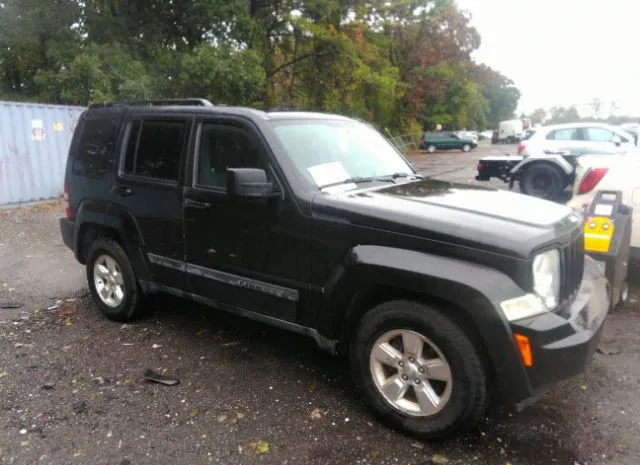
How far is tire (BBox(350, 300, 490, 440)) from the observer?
106 inches

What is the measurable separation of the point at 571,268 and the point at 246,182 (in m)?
1.97

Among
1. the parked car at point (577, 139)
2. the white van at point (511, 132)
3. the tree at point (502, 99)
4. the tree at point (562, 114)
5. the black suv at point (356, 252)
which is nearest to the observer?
the black suv at point (356, 252)

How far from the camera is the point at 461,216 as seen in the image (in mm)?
2881

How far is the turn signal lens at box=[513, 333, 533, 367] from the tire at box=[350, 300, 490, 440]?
228 mm

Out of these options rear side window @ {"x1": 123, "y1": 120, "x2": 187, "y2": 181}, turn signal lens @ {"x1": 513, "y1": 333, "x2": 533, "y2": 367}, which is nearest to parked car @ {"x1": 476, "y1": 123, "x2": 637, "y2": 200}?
turn signal lens @ {"x1": 513, "y1": 333, "x2": 533, "y2": 367}

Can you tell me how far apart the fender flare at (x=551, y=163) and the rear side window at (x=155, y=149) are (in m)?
8.98

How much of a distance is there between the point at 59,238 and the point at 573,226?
25.7 ft

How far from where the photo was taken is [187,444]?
2.92 m

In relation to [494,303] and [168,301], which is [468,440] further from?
[168,301]

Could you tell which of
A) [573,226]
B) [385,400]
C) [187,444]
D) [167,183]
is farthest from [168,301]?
[573,226]

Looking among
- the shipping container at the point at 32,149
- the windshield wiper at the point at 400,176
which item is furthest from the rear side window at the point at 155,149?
the shipping container at the point at 32,149

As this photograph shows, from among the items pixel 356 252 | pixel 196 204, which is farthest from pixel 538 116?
pixel 356 252

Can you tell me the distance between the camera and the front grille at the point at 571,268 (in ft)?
9.34

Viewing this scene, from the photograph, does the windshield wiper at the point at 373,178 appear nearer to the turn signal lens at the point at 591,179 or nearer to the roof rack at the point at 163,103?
the roof rack at the point at 163,103
